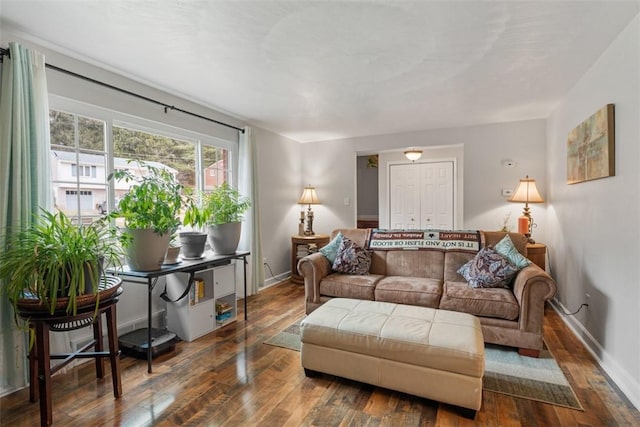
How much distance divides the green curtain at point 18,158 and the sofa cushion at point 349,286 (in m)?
2.28

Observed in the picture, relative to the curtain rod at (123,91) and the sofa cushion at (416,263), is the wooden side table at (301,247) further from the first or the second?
the curtain rod at (123,91)

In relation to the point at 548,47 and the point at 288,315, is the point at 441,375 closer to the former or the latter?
the point at 288,315

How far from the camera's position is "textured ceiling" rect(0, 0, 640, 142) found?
1.79m

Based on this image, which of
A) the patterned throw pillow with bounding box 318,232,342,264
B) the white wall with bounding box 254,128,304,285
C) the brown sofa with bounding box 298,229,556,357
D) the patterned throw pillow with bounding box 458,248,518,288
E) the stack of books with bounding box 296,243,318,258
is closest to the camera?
the brown sofa with bounding box 298,229,556,357

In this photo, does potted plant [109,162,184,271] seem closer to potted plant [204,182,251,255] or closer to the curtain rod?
potted plant [204,182,251,255]

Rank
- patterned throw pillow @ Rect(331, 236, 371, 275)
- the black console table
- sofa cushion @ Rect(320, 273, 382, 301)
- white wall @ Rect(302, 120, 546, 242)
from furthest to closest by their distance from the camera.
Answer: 1. white wall @ Rect(302, 120, 546, 242)
2. patterned throw pillow @ Rect(331, 236, 371, 275)
3. sofa cushion @ Rect(320, 273, 382, 301)
4. the black console table

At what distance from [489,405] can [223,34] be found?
281 centimetres

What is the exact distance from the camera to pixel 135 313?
2.83 metres

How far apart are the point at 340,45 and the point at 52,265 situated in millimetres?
2140

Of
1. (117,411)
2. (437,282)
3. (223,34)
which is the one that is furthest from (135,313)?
(437,282)

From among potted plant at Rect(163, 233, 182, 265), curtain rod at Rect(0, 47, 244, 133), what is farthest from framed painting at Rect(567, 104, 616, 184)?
curtain rod at Rect(0, 47, 244, 133)

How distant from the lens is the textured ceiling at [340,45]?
179cm

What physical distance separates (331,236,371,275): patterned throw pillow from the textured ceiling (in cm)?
158

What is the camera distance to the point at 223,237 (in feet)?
10.1
